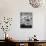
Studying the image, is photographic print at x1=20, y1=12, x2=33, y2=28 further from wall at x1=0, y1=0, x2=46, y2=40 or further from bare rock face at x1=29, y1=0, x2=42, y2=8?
bare rock face at x1=29, y1=0, x2=42, y2=8

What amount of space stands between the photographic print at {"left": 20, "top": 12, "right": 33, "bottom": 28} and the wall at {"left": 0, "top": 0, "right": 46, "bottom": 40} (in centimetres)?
13

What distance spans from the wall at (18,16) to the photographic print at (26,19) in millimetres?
129

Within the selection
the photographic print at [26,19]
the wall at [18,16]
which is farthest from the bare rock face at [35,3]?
the photographic print at [26,19]

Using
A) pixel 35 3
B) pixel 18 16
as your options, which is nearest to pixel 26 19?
pixel 18 16

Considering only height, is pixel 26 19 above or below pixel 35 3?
below

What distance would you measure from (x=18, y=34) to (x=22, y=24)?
458 mm

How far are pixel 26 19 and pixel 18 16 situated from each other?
369mm

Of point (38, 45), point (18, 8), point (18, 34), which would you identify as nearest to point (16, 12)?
point (18, 8)

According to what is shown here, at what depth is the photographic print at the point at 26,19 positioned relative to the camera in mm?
5375

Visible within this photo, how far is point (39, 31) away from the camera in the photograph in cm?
540

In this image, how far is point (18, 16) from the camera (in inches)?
211

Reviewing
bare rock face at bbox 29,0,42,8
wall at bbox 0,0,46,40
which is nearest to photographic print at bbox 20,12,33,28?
wall at bbox 0,0,46,40

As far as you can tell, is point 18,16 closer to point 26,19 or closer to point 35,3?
point 26,19

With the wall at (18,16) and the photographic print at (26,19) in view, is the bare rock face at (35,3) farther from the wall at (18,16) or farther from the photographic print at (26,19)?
the photographic print at (26,19)
